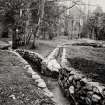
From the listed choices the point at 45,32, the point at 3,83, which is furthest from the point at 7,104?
the point at 45,32

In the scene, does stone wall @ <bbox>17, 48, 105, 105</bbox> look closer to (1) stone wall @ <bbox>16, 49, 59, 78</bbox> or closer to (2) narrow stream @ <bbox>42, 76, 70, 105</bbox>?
(2) narrow stream @ <bbox>42, 76, 70, 105</bbox>

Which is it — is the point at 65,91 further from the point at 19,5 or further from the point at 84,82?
the point at 19,5

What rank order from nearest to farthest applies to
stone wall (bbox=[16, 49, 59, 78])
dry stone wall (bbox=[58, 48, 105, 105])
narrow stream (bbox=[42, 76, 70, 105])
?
1. dry stone wall (bbox=[58, 48, 105, 105])
2. narrow stream (bbox=[42, 76, 70, 105])
3. stone wall (bbox=[16, 49, 59, 78])

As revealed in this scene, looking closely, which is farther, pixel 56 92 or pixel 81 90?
pixel 56 92

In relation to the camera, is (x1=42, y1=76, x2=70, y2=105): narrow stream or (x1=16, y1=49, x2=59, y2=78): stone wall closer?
(x1=42, y1=76, x2=70, y2=105): narrow stream

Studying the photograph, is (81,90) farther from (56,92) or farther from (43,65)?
(43,65)

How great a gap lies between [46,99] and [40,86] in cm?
87

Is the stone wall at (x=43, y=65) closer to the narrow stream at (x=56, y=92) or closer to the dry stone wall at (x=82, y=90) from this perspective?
the narrow stream at (x=56, y=92)

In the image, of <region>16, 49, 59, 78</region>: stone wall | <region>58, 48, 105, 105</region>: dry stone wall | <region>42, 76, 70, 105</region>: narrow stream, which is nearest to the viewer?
<region>58, 48, 105, 105</region>: dry stone wall

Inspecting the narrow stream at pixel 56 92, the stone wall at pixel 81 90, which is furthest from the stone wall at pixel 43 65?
the stone wall at pixel 81 90

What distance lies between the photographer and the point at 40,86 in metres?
5.14

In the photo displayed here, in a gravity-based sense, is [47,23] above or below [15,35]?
above

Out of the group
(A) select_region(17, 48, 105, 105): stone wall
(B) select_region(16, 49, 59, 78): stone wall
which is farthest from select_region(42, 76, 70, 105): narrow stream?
(B) select_region(16, 49, 59, 78): stone wall

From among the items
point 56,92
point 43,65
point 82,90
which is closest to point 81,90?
point 82,90
